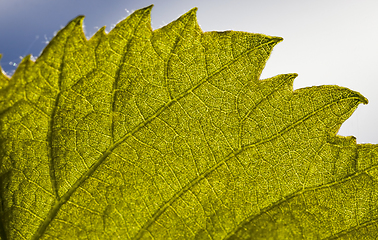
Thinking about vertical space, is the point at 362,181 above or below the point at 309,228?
above

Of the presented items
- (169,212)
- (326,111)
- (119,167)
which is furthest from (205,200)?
(326,111)

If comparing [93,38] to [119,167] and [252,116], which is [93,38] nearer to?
[119,167]

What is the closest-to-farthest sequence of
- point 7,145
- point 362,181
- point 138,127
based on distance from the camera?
point 7,145 → point 138,127 → point 362,181

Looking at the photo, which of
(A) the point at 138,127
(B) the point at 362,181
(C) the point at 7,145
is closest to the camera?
(C) the point at 7,145

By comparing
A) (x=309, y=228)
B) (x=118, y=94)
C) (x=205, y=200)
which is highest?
(x=118, y=94)

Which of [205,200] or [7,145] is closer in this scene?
[7,145]

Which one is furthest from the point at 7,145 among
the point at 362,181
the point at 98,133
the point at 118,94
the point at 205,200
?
the point at 362,181
